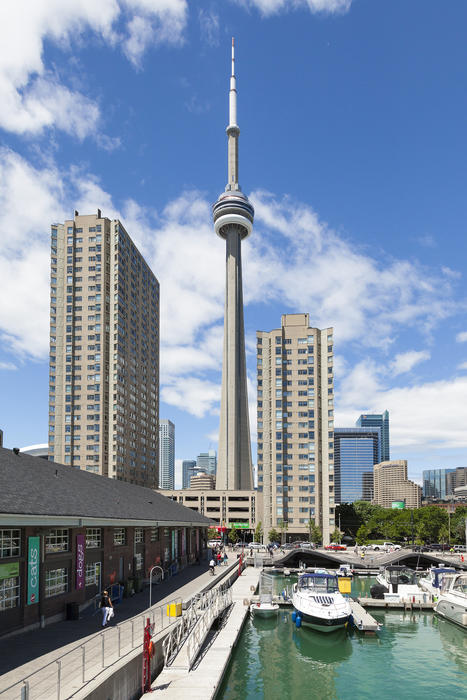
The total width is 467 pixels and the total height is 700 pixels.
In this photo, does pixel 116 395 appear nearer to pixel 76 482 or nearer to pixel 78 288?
pixel 78 288

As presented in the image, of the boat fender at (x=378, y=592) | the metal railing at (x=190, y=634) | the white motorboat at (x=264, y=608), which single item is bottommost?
the boat fender at (x=378, y=592)

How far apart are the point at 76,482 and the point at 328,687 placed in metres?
19.5

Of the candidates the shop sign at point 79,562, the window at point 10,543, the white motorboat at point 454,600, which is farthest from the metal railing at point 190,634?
the white motorboat at point 454,600

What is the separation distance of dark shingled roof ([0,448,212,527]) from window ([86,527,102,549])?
181 centimetres

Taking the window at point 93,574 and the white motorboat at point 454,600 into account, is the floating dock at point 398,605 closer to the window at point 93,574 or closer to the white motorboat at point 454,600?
the white motorboat at point 454,600

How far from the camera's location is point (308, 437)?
425 feet

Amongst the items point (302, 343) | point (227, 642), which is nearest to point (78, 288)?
point (302, 343)

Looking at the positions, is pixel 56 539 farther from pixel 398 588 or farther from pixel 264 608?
pixel 398 588

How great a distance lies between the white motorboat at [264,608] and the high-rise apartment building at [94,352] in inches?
3626

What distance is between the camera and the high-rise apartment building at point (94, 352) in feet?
437

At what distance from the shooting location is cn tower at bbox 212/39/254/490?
174125mm

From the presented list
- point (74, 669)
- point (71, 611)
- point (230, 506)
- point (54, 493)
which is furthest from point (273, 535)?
point (74, 669)

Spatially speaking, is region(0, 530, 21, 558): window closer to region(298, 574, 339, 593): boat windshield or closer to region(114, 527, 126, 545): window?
region(114, 527, 126, 545): window

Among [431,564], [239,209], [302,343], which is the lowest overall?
[431,564]
